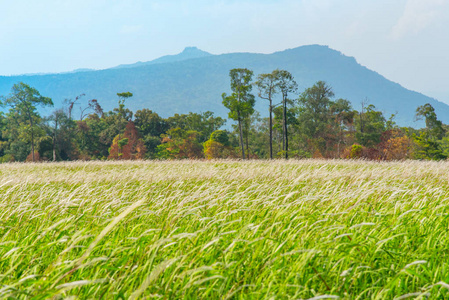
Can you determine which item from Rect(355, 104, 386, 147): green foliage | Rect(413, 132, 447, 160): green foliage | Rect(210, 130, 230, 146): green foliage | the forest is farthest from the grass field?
Rect(355, 104, 386, 147): green foliage

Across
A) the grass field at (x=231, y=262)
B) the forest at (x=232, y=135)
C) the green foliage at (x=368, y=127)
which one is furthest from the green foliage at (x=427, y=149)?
the grass field at (x=231, y=262)

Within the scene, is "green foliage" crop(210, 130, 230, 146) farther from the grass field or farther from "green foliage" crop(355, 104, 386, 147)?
the grass field

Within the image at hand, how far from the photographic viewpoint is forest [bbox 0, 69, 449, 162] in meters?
37.0

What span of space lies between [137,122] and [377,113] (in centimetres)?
3706

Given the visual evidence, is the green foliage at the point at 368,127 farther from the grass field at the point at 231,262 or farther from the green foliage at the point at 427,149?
the grass field at the point at 231,262

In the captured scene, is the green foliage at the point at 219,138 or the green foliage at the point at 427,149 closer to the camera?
the green foliage at the point at 427,149

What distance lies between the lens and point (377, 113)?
51219mm

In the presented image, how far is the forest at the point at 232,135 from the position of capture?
121ft

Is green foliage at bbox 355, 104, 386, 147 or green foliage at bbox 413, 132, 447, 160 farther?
green foliage at bbox 355, 104, 386, 147

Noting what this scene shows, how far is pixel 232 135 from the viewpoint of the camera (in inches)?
2077

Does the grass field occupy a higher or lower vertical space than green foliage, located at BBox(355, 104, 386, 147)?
lower

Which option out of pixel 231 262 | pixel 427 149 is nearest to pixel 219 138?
pixel 427 149

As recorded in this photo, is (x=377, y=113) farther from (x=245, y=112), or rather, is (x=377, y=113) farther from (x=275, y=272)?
(x=275, y=272)

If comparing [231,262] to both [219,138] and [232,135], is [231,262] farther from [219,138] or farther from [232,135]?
[232,135]
